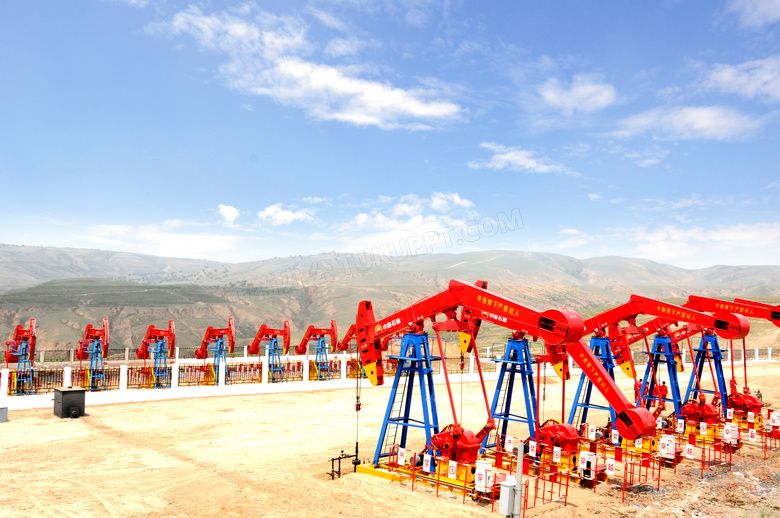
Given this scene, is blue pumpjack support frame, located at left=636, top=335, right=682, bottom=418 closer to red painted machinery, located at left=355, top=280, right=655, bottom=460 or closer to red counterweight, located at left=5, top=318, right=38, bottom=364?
red painted machinery, located at left=355, top=280, right=655, bottom=460

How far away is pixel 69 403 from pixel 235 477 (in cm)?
1212

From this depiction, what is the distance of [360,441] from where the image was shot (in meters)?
20.4

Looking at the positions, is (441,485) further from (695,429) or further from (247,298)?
(247,298)

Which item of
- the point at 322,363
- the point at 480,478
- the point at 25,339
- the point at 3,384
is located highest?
the point at 25,339

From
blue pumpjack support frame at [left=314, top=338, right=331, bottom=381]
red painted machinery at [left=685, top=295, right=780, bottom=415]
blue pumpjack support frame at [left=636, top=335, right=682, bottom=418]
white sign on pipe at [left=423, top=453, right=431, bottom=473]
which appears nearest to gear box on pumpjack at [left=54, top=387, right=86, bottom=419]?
blue pumpjack support frame at [left=314, top=338, right=331, bottom=381]

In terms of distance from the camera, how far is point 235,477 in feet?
50.5

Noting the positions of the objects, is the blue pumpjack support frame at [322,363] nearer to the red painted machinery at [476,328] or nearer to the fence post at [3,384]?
the fence post at [3,384]

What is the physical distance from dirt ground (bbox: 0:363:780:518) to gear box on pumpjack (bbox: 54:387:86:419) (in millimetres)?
542

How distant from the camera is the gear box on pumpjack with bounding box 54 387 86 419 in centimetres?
2339

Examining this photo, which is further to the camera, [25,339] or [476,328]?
[25,339]

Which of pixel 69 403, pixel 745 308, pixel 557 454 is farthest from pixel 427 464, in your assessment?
pixel 69 403

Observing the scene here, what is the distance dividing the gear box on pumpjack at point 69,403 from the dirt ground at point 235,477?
1.78 feet

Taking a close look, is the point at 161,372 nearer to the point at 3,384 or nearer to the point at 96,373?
the point at 96,373

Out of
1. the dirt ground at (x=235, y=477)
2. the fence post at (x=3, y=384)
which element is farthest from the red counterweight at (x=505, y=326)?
the fence post at (x=3, y=384)
